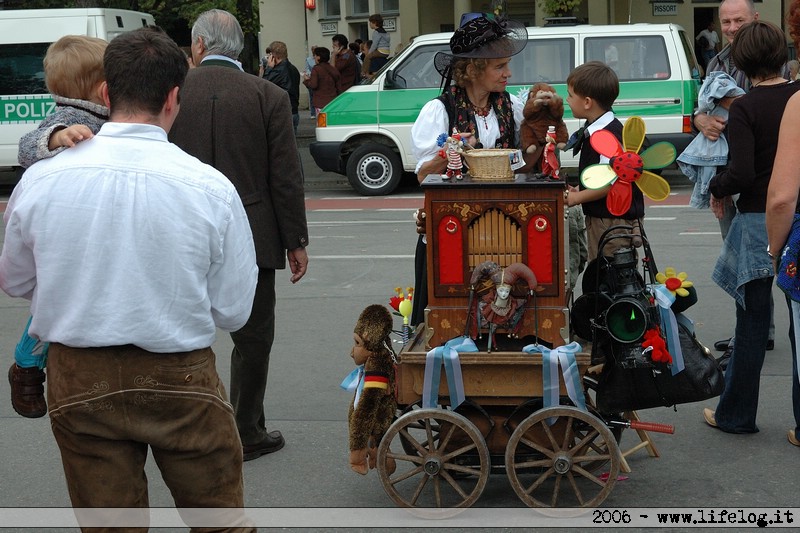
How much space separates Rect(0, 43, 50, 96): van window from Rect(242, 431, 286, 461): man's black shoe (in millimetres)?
11615

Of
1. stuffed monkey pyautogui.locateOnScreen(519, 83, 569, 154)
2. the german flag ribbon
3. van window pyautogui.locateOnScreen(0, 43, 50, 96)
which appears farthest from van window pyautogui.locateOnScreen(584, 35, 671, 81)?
the german flag ribbon

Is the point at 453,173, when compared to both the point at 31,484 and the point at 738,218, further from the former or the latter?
the point at 31,484

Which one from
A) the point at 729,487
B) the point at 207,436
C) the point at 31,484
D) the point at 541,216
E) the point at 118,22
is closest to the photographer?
the point at 207,436

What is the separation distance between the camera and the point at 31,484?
469cm

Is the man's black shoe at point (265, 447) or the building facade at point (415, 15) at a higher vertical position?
the building facade at point (415, 15)

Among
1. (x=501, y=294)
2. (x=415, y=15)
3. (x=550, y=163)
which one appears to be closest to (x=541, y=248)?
(x=501, y=294)

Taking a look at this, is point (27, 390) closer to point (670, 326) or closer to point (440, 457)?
point (440, 457)

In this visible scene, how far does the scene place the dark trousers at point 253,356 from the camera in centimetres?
473

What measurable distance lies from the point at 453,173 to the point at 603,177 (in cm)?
58

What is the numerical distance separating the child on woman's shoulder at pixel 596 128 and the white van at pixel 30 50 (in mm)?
11809

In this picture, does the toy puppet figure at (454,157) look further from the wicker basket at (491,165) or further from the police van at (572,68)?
the police van at (572,68)

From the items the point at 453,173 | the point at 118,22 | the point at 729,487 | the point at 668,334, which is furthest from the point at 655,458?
the point at 118,22

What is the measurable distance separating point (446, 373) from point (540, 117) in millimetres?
1207


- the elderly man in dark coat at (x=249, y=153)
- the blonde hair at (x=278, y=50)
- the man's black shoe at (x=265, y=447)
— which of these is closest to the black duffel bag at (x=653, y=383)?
the elderly man in dark coat at (x=249, y=153)
